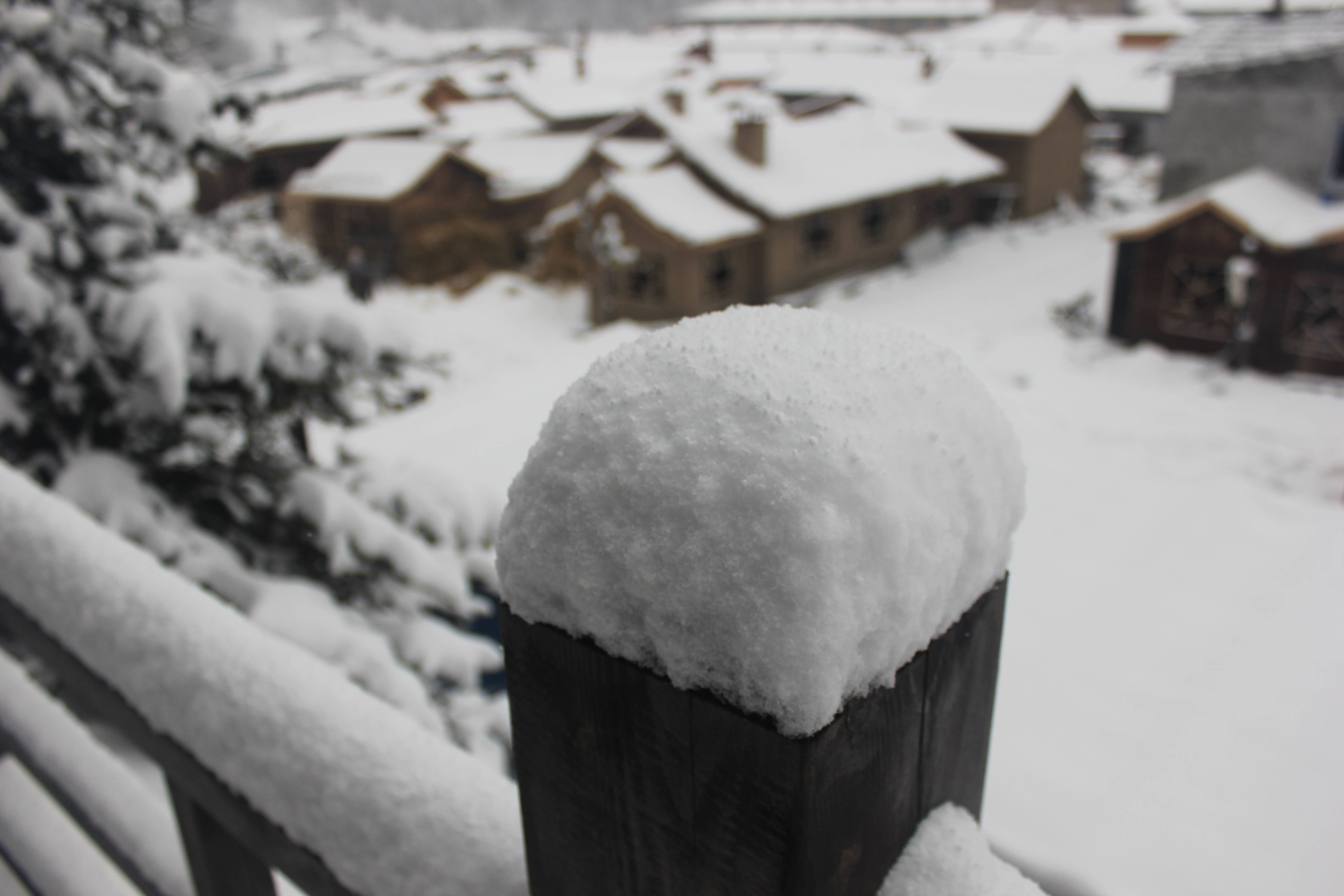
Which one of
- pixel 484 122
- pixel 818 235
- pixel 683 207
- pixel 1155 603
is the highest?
pixel 484 122

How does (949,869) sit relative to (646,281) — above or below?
above

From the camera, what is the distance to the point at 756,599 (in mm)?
490

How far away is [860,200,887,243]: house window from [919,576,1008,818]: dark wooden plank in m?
20.3

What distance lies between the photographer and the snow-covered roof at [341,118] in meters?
26.5

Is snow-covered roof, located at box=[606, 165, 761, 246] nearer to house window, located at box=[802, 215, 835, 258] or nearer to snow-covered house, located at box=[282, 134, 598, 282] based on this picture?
house window, located at box=[802, 215, 835, 258]

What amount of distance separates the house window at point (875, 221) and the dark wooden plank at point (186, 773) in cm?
1994

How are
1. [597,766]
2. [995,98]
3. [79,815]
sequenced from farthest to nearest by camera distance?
[995,98] → [79,815] → [597,766]

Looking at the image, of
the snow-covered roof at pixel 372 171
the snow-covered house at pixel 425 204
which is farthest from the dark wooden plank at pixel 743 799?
the snow-covered roof at pixel 372 171

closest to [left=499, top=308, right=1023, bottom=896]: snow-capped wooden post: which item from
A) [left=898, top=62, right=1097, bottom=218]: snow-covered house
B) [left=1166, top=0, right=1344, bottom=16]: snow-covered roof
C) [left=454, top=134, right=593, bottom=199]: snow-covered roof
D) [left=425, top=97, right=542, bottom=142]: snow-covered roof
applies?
[left=1166, top=0, right=1344, bottom=16]: snow-covered roof

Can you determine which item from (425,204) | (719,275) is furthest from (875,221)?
(425,204)

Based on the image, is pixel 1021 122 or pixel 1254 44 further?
pixel 1021 122

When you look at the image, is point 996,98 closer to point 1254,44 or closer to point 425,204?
point 1254,44

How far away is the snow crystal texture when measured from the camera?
62cm

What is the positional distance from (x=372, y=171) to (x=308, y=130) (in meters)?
4.87
